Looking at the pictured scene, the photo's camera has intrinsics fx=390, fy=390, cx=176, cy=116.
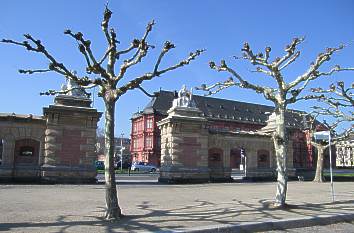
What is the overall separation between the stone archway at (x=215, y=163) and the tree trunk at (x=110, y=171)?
662 inches

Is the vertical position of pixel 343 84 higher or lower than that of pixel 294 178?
higher

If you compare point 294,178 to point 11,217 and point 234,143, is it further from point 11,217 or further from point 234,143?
point 11,217

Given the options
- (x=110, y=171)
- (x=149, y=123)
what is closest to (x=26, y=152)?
(x=110, y=171)

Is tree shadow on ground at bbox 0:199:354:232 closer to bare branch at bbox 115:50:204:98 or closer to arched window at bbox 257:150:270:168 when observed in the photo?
bare branch at bbox 115:50:204:98

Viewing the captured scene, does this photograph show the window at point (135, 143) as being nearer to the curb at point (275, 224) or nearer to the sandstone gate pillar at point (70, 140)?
the sandstone gate pillar at point (70, 140)

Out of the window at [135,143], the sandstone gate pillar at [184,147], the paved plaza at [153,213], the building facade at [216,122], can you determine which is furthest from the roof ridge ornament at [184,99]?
the window at [135,143]

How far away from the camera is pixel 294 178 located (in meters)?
30.9

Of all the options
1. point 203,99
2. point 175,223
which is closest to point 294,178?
point 175,223

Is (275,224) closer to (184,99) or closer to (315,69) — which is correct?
(315,69)

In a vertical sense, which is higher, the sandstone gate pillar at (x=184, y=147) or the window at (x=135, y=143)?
the window at (x=135, y=143)

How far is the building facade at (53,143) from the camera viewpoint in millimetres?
21578

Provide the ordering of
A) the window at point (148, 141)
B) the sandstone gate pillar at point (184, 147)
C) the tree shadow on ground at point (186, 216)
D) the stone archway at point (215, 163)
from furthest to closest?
the window at point (148, 141), the stone archway at point (215, 163), the sandstone gate pillar at point (184, 147), the tree shadow on ground at point (186, 216)

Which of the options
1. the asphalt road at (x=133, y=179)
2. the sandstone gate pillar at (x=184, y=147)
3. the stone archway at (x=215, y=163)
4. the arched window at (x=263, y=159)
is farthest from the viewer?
the arched window at (x=263, y=159)

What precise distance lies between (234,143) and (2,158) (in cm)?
1539
